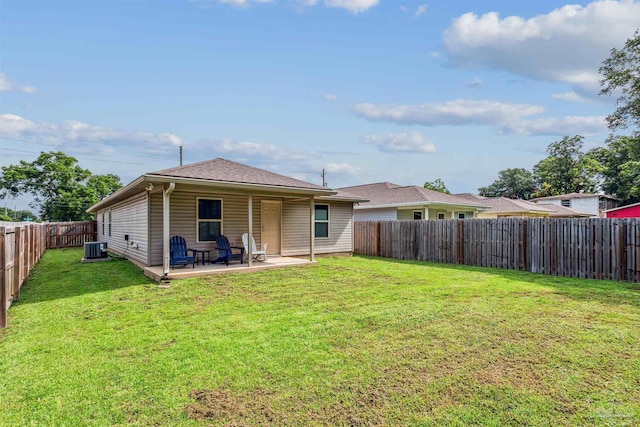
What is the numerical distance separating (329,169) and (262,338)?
116 feet

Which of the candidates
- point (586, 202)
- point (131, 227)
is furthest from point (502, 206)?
point (131, 227)

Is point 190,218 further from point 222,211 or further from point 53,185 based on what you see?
point 53,185

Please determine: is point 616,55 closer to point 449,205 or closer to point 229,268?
point 449,205

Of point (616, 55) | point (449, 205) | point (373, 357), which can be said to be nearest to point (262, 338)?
point (373, 357)

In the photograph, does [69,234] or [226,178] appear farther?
[69,234]

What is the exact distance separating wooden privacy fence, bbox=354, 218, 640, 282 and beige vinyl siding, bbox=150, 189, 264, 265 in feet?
20.7

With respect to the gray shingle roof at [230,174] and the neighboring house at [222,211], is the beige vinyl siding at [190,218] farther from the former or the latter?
the gray shingle roof at [230,174]

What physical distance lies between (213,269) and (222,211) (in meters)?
2.26

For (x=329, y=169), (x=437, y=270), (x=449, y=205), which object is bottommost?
(x=437, y=270)

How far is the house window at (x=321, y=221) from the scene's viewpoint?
44.8 ft

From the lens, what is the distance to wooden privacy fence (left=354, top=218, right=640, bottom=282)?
8.33 m

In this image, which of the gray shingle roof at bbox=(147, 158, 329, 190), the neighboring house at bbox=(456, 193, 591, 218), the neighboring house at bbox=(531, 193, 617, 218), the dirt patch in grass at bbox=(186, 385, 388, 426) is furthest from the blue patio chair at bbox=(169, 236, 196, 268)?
the neighboring house at bbox=(531, 193, 617, 218)

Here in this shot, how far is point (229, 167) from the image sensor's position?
10641mm

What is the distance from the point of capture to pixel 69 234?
836 inches
